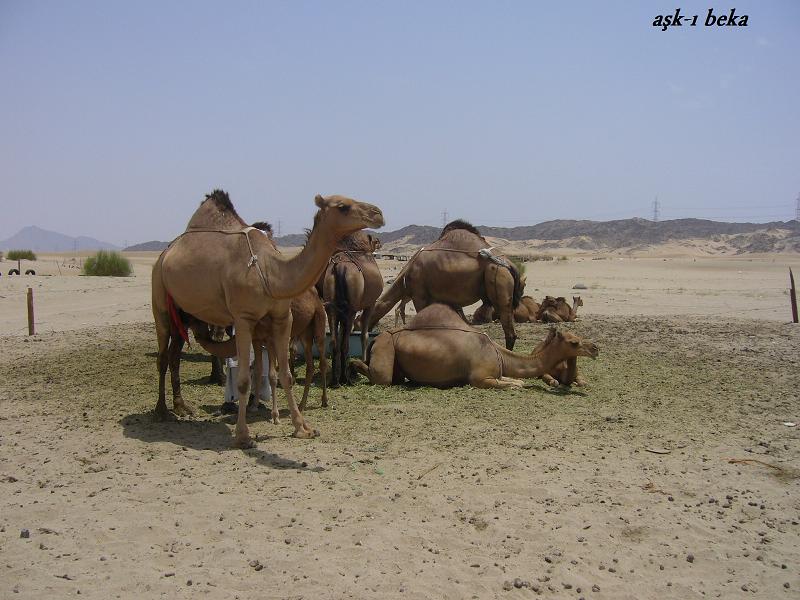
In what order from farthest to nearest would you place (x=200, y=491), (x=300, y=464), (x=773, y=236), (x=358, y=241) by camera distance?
(x=773, y=236), (x=358, y=241), (x=300, y=464), (x=200, y=491)

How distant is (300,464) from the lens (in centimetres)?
650

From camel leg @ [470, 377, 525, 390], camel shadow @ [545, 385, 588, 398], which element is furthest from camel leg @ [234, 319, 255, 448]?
camel shadow @ [545, 385, 588, 398]

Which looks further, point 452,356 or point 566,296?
point 566,296

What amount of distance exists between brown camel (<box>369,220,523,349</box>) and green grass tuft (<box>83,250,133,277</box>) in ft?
70.6

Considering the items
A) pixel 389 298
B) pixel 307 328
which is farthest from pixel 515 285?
pixel 307 328

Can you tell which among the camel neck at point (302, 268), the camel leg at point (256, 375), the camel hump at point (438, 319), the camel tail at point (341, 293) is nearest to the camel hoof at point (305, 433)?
the camel leg at point (256, 375)

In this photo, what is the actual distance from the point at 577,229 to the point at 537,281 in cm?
8293

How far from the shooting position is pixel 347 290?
413 inches

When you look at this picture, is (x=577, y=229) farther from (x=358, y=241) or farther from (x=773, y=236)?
(x=358, y=241)

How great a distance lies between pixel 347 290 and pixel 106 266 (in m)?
23.7

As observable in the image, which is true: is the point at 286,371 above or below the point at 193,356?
above

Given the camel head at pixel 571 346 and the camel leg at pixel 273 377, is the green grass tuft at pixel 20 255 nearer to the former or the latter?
the camel leg at pixel 273 377

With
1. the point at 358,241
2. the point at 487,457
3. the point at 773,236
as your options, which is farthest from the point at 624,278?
the point at 773,236

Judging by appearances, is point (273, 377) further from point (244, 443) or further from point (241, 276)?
point (241, 276)
